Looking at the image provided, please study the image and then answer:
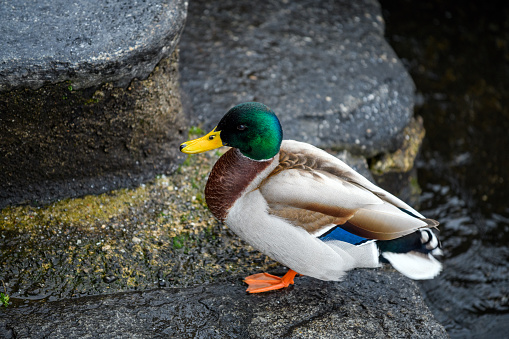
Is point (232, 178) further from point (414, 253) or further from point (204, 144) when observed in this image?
point (414, 253)

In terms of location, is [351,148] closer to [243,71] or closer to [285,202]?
[243,71]

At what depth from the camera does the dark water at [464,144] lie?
4.07 m

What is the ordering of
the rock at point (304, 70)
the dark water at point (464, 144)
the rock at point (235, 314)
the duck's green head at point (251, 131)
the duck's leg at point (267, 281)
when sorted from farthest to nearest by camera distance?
the rock at point (304, 70), the dark water at point (464, 144), the duck's leg at point (267, 281), the duck's green head at point (251, 131), the rock at point (235, 314)

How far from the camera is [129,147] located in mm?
3469

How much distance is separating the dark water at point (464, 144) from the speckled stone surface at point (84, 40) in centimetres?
274

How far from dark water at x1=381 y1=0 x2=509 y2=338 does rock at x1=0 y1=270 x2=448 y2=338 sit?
1163 mm

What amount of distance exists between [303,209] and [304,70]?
2132mm

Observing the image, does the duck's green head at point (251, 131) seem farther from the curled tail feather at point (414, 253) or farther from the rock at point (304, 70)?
the rock at point (304, 70)

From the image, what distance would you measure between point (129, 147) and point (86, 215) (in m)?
0.52

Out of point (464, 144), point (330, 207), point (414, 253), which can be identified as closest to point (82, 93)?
point (330, 207)

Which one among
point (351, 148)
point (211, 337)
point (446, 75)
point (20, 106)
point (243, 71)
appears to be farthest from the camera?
point (446, 75)

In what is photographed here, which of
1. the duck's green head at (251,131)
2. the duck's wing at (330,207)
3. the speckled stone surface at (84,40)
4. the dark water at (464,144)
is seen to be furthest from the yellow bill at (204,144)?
the dark water at (464,144)

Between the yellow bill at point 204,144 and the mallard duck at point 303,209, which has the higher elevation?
the yellow bill at point 204,144

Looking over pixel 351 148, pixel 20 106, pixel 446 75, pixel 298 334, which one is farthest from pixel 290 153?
pixel 446 75
